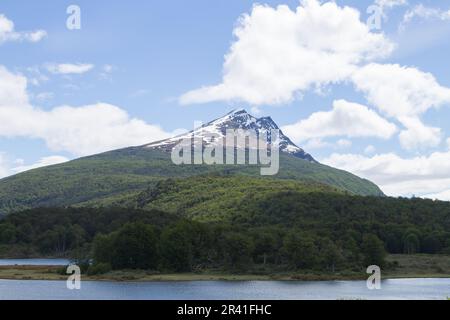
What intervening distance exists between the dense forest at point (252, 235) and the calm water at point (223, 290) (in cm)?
1500

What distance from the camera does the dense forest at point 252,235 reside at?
112 m

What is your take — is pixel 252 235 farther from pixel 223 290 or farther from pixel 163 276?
pixel 223 290

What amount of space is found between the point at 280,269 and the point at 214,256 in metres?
13.4

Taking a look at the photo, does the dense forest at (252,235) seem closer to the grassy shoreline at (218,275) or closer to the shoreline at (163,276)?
the grassy shoreline at (218,275)

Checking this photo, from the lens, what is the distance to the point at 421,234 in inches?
5743

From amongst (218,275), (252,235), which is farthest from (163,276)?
(252,235)

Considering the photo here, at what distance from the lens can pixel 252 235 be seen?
121m

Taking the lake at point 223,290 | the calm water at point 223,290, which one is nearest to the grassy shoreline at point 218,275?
the lake at point 223,290

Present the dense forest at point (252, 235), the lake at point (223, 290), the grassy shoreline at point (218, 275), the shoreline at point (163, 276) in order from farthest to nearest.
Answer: the dense forest at point (252, 235)
the grassy shoreline at point (218, 275)
the shoreline at point (163, 276)
the lake at point (223, 290)

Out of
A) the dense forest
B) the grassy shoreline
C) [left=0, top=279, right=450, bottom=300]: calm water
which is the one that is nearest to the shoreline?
the grassy shoreline

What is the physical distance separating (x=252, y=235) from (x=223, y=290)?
39.3 metres

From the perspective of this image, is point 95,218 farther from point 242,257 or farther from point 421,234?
point 421,234
